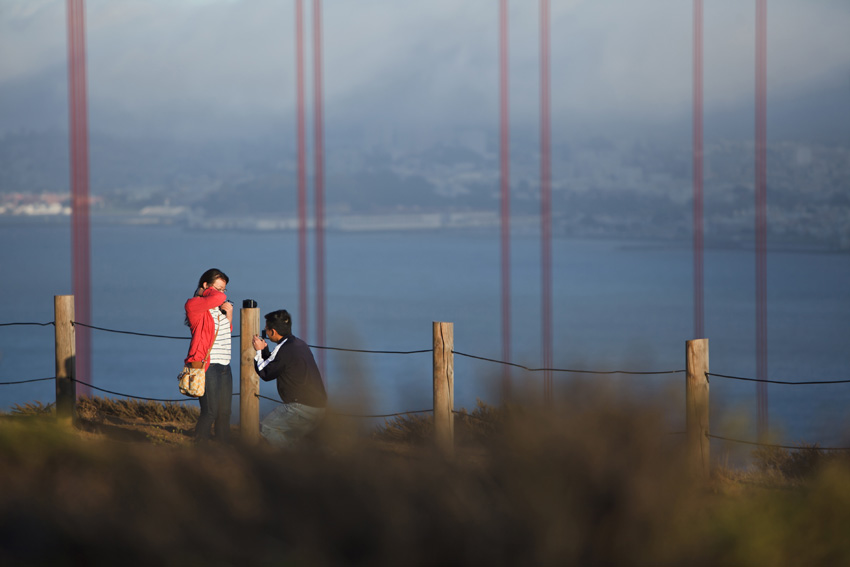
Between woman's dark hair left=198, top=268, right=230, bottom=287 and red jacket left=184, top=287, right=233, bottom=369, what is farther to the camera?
woman's dark hair left=198, top=268, right=230, bottom=287

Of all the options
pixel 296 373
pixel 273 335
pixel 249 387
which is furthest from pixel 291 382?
pixel 249 387

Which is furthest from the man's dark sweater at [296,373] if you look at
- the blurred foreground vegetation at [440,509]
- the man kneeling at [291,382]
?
the blurred foreground vegetation at [440,509]

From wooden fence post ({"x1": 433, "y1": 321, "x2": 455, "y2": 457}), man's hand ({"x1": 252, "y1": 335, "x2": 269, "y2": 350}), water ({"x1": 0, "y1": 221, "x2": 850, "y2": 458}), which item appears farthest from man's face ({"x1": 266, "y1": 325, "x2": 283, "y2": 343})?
water ({"x1": 0, "y1": 221, "x2": 850, "y2": 458})

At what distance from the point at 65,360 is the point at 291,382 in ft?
7.98

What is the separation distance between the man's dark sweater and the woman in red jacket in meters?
0.50

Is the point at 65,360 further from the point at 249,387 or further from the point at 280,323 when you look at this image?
the point at 280,323

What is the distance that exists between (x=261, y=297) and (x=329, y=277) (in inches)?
1764

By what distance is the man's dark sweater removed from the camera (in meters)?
5.86

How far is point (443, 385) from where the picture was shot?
6281 millimetres

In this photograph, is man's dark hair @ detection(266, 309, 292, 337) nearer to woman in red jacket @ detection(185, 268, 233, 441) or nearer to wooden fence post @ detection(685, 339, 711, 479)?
woman in red jacket @ detection(185, 268, 233, 441)

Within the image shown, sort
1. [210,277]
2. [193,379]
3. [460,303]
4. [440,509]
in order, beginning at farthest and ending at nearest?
[460,303], [210,277], [193,379], [440,509]

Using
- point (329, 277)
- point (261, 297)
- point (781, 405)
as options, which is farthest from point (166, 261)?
point (781, 405)

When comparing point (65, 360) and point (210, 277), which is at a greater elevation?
point (210, 277)

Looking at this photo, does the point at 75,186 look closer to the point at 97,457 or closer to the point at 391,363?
the point at 97,457
